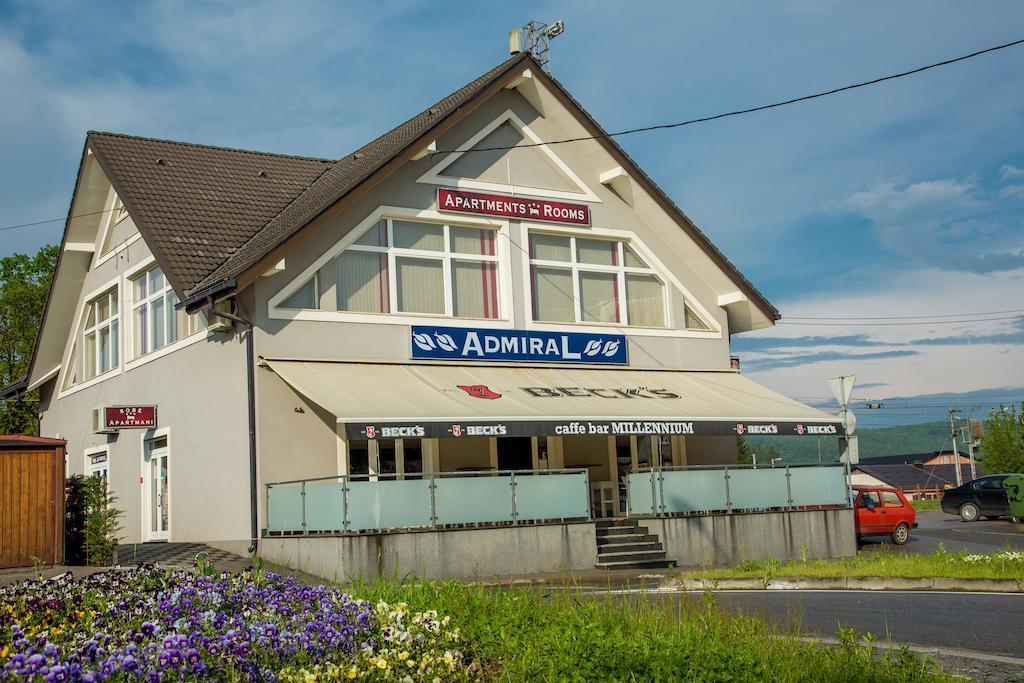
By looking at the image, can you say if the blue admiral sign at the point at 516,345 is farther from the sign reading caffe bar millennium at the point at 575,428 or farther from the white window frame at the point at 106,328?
the white window frame at the point at 106,328

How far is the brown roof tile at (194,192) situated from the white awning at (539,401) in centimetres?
326

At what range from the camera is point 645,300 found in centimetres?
2470

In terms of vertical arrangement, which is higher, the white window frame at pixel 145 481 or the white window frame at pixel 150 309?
the white window frame at pixel 150 309

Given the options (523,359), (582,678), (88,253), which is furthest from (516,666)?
(88,253)

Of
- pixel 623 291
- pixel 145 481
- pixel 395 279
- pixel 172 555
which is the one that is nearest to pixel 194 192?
pixel 395 279

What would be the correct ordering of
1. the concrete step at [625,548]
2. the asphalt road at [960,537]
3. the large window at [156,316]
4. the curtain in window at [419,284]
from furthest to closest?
the asphalt road at [960,537]
the large window at [156,316]
the curtain in window at [419,284]
the concrete step at [625,548]

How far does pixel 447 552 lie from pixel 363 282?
234 inches

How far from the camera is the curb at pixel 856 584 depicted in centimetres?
1373

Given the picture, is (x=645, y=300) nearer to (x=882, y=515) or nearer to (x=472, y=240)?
(x=472, y=240)

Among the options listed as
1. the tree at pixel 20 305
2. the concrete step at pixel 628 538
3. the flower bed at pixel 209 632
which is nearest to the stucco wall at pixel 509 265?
the concrete step at pixel 628 538

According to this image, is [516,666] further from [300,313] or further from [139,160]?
[139,160]

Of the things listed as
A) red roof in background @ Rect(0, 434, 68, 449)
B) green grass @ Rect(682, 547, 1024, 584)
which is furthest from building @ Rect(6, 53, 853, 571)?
green grass @ Rect(682, 547, 1024, 584)

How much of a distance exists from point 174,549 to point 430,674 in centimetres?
1354

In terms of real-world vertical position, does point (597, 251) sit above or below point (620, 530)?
above
